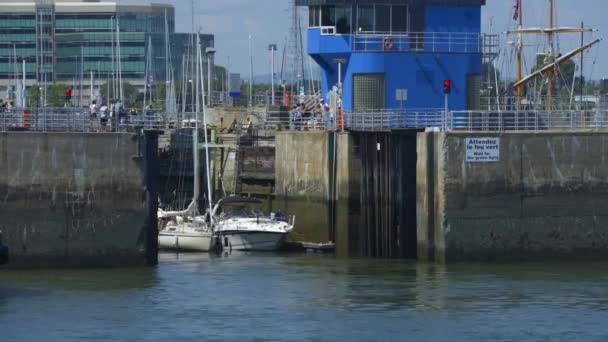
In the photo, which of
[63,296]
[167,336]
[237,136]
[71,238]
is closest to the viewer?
[167,336]

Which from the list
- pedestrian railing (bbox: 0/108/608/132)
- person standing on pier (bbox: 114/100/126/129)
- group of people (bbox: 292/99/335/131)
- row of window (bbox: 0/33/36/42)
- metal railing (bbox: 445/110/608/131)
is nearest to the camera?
pedestrian railing (bbox: 0/108/608/132)

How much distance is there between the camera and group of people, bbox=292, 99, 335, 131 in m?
63.5

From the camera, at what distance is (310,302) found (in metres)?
47.3

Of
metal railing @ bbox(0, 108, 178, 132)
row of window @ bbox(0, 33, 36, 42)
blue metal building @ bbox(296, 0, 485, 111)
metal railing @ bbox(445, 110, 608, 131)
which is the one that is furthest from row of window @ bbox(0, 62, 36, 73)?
metal railing @ bbox(0, 108, 178, 132)

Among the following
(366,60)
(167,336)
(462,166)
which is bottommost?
(167,336)

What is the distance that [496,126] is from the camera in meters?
58.2

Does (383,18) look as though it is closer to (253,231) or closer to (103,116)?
Answer: (253,231)

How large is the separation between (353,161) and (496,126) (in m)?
5.16

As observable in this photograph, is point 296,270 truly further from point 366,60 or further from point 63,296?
point 366,60

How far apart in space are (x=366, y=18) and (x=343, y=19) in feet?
2.97

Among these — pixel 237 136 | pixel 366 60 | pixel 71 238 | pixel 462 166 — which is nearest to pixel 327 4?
pixel 366 60

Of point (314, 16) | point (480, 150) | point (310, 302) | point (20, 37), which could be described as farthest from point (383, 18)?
point (20, 37)

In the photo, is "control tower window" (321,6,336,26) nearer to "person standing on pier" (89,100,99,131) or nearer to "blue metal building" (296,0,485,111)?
"blue metal building" (296,0,485,111)

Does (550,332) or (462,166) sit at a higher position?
(462,166)
